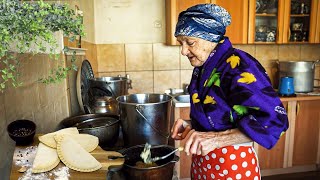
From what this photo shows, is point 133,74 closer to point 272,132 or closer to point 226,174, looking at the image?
point 226,174

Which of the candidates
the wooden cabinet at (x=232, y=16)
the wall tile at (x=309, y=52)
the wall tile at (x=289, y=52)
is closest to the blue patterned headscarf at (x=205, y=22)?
the wooden cabinet at (x=232, y=16)

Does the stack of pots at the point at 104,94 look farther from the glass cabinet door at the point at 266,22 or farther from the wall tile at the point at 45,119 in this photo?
the glass cabinet door at the point at 266,22

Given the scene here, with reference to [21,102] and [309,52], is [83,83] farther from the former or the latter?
[309,52]

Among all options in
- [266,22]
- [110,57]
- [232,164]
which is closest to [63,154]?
[232,164]

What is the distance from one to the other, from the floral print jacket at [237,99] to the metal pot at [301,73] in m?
1.84

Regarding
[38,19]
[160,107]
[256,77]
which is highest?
[38,19]

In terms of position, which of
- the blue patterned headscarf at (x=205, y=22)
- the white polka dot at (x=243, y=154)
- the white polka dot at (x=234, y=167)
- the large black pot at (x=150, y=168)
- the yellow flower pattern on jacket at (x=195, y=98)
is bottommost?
the white polka dot at (x=234, y=167)

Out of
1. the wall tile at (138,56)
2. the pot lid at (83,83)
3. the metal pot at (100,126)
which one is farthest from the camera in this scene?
the wall tile at (138,56)

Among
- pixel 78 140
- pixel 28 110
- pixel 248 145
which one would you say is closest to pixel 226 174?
pixel 248 145

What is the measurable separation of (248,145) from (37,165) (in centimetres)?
69

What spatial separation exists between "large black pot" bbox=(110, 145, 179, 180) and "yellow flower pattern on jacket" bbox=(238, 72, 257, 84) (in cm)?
30

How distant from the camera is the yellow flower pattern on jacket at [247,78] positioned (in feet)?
2.58

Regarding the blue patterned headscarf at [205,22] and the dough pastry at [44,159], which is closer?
the dough pastry at [44,159]

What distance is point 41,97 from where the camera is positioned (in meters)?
0.99
